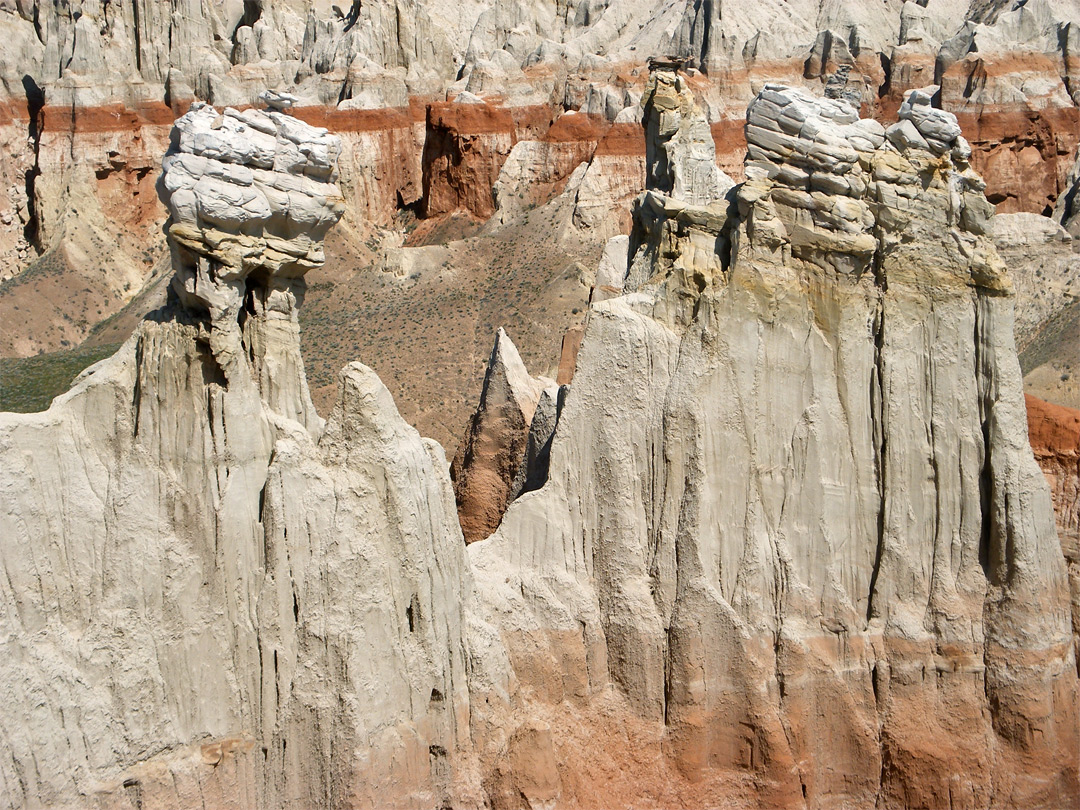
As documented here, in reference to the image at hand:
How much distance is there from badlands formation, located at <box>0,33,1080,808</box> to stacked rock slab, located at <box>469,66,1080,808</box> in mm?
→ 45

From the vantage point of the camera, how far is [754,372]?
17.8 m

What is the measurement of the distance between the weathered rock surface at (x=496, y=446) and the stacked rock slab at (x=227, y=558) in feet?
24.9

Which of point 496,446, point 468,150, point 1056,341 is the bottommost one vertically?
point 1056,341

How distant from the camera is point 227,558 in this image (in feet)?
48.3

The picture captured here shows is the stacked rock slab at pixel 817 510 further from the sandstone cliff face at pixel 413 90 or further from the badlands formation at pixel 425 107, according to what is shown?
the sandstone cliff face at pixel 413 90

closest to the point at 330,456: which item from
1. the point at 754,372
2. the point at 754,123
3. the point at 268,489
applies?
the point at 268,489

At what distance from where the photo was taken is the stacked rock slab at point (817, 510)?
17.5m

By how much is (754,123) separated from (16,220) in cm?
7320

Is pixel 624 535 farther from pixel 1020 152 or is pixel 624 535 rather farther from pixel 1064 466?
pixel 1020 152

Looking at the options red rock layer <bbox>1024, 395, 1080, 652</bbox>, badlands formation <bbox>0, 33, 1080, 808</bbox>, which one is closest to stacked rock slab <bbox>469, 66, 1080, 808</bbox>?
badlands formation <bbox>0, 33, 1080, 808</bbox>

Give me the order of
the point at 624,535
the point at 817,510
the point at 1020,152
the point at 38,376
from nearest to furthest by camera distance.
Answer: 1. the point at 624,535
2. the point at 817,510
3. the point at 38,376
4. the point at 1020,152

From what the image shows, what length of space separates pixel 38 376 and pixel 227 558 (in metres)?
37.6

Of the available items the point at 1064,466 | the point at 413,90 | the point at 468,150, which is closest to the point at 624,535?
the point at 1064,466

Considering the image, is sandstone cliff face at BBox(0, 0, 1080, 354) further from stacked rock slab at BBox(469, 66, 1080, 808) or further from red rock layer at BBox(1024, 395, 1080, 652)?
stacked rock slab at BBox(469, 66, 1080, 808)
